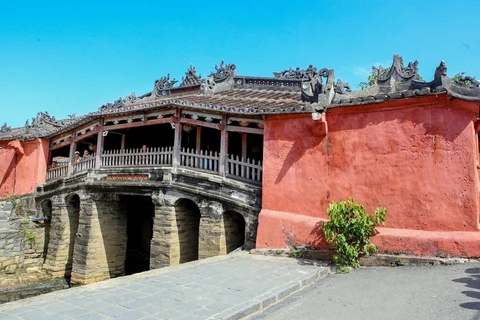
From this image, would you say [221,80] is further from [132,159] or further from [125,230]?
[125,230]

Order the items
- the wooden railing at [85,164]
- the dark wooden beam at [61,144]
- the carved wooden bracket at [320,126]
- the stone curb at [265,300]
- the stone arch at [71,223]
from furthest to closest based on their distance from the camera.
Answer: the dark wooden beam at [61,144] < the stone arch at [71,223] < the wooden railing at [85,164] < the carved wooden bracket at [320,126] < the stone curb at [265,300]

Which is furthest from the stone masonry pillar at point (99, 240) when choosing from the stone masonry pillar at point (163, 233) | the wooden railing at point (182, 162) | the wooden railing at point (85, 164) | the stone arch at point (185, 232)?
the stone arch at point (185, 232)

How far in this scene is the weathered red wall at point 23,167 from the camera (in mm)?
15984

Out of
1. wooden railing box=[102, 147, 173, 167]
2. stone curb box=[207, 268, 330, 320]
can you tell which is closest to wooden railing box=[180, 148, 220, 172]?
wooden railing box=[102, 147, 173, 167]

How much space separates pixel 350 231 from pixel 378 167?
1580 mm

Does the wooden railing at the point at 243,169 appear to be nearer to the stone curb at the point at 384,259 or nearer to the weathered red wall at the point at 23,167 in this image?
the stone curb at the point at 384,259

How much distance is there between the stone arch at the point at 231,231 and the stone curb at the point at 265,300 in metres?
3.53

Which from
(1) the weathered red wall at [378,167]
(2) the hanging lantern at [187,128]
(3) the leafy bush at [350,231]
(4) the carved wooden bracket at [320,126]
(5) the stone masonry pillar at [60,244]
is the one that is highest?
(2) the hanging lantern at [187,128]

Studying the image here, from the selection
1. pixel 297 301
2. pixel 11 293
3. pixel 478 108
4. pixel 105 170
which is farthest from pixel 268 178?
pixel 11 293

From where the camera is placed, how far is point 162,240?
33.6ft

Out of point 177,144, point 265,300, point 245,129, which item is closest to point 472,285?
point 265,300

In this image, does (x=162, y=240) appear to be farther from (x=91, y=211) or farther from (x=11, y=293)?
(x=11, y=293)

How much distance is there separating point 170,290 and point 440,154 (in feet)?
19.0

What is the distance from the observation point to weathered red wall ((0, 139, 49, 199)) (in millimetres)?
15984
